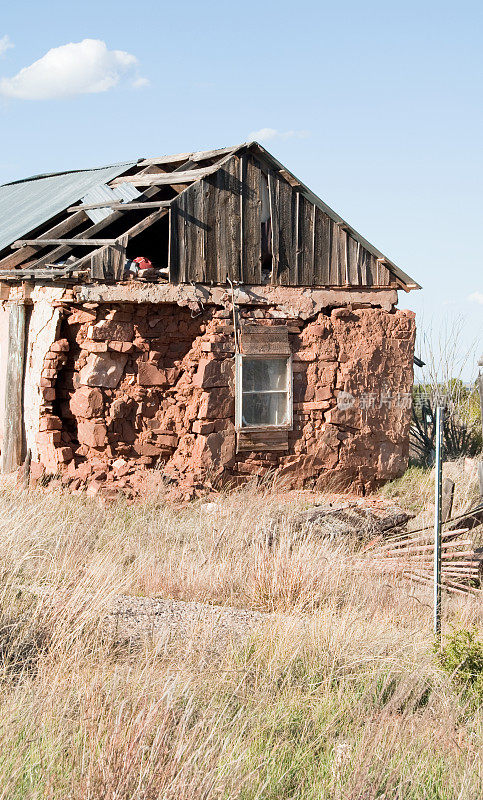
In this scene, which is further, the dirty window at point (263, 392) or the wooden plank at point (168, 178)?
the dirty window at point (263, 392)

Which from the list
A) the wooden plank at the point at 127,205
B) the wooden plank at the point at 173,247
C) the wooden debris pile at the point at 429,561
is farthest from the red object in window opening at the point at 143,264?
the wooden debris pile at the point at 429,561

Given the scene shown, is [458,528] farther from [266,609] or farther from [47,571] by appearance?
[47,571]

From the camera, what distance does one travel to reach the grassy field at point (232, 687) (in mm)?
3893

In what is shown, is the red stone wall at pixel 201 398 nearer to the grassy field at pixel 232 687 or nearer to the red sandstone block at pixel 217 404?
the red sandstone block at pixel 217 404

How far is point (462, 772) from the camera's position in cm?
436

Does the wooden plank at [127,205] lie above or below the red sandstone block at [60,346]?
above

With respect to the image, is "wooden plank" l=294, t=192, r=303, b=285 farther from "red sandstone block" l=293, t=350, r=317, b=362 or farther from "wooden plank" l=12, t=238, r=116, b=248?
"wooden plank" l=12, t=238, r=116, b=248

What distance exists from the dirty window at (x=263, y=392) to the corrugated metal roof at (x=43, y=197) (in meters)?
3.44

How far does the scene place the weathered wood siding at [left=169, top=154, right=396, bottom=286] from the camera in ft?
38.0

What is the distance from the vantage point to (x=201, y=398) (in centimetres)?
1153

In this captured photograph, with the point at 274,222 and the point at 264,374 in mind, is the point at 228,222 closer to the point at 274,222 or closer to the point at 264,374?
the point at 274,222

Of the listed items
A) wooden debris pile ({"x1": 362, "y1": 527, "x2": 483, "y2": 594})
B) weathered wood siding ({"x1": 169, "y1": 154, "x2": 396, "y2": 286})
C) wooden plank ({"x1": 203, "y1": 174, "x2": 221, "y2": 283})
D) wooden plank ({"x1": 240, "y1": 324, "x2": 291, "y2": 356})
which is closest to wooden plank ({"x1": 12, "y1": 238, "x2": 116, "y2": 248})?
weathered wood siding ({"x1": 169, "y1": 154, "x2": 396, "y2": 286})

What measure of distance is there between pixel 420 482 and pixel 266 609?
6.61 m

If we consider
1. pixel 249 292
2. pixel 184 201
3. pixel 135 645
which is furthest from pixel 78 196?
pixel 135 645
